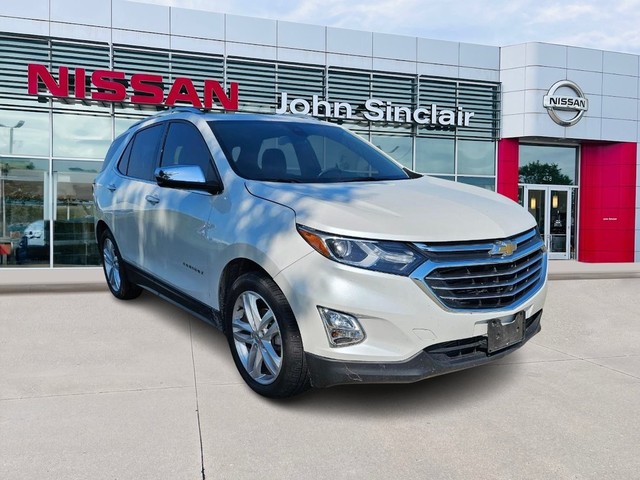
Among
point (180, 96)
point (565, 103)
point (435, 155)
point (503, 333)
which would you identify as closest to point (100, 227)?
point (503, 333)

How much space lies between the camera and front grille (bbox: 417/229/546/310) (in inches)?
112

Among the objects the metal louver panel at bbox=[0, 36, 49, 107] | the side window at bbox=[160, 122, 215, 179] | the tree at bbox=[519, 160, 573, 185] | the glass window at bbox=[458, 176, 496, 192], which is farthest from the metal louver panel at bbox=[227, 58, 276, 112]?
the side window at bbox=[160, 122, 215, 179]

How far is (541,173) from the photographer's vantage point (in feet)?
55.0

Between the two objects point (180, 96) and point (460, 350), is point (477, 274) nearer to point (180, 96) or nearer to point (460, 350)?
point (460, 350)

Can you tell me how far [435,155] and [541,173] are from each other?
3916 mm

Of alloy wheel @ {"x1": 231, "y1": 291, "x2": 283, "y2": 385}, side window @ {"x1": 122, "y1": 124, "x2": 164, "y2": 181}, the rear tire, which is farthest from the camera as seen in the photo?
the rear tire

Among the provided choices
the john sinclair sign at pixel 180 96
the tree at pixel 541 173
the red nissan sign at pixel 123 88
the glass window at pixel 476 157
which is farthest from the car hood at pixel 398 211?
the tree at pixel 541 173

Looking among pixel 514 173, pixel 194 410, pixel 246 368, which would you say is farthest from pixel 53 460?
pixel 514 173

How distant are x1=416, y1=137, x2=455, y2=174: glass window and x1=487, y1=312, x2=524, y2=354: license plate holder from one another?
483 inches

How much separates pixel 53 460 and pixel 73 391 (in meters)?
0.98

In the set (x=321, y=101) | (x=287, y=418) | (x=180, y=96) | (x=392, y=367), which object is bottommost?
(x=287, y=418)

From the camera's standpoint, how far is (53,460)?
2568 millimetres

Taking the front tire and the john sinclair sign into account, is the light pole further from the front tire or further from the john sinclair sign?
the front tire

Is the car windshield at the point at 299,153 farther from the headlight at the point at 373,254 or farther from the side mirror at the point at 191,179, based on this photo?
the headlight at the point at 373,254
